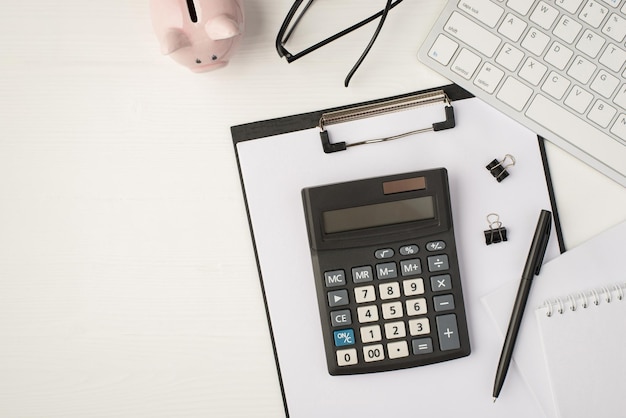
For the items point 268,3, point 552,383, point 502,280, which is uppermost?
point 268,3

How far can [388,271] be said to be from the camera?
0.60 meters

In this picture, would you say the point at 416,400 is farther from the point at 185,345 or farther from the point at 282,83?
the point at 282,83

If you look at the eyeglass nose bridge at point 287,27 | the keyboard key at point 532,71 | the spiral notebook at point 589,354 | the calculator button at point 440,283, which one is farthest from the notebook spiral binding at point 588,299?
the eyeglass nose bridge at point 287,27

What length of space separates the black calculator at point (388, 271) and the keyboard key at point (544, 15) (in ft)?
0.58

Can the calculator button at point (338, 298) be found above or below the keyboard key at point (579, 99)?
below

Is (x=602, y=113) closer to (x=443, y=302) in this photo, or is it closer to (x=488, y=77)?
(x=488, y=77)

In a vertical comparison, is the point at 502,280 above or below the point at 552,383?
above

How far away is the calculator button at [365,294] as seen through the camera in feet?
1.97

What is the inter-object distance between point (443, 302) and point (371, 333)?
7cm

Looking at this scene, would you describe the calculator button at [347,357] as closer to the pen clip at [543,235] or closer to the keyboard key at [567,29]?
the pen clip at [543,235]

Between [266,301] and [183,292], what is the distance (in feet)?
0.28

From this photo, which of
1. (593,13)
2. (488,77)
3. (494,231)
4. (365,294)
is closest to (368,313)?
(365,294)

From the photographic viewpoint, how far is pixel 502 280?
2.05ft

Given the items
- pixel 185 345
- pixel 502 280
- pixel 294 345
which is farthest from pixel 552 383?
pixel 185 345
